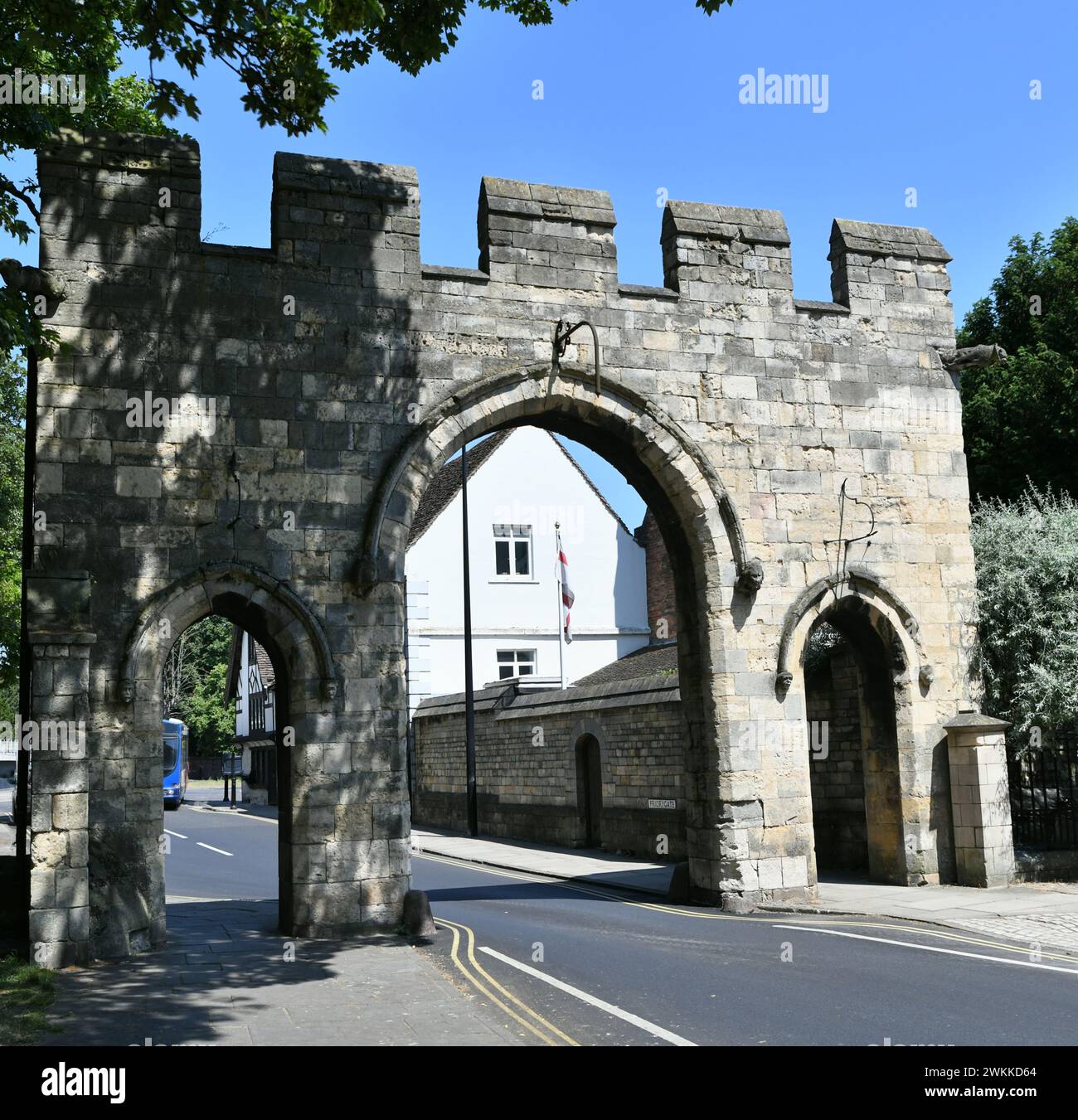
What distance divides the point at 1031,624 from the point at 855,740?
2.78 metres

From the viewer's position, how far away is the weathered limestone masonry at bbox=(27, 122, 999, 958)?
10.7 meters

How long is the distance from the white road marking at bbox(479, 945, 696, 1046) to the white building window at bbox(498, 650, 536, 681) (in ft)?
74.6

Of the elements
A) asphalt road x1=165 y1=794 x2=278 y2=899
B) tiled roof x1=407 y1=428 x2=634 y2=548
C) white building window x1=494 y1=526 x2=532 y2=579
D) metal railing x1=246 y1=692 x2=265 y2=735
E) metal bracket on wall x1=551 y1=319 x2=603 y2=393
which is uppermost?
tiled roof x1=407 y1=428 x2=634 y2=548

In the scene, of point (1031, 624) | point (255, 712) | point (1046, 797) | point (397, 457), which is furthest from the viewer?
point (255, 712)

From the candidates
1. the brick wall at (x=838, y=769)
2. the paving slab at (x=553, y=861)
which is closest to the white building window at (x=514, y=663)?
the paving slab at (x=553, y=861)

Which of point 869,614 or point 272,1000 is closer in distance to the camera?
point 272,1000

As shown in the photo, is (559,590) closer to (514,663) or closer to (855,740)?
(514,663)

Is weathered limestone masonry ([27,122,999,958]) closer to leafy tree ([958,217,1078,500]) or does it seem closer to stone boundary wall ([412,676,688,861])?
stone boundary wall ([412,676,688,861])

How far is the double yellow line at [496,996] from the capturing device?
6.80 m

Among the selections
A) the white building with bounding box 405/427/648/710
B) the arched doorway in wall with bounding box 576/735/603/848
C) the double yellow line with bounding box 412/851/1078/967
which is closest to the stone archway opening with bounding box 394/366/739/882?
the double yellow line with bounding box 412/851/1078/967

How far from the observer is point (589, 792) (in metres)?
22.2

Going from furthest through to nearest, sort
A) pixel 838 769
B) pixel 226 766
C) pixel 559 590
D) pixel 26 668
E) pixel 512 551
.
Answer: pixel 226 766 → pixel 512 551 → pixel 559 590 → pixel 838 769 → pixel 26 668

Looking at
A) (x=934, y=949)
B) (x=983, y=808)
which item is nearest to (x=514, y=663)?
(x=983, y=808)
